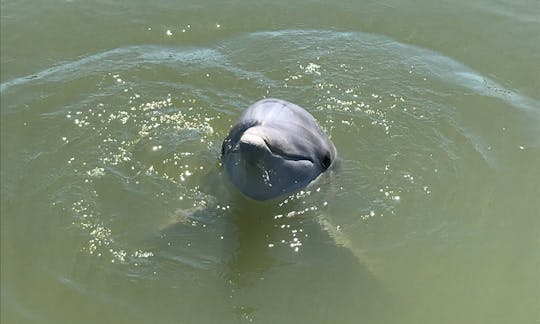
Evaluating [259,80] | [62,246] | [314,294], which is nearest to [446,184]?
[314,294]

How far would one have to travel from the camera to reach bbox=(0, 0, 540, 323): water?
22.1 feet

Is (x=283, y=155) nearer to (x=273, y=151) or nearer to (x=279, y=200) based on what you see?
(x=273, y=151)

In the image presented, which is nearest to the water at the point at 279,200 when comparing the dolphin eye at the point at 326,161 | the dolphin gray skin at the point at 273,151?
the dolphin eye at the point at 326,161

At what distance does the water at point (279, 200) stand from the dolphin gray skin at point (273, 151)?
35cm

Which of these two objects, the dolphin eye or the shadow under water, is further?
the dolphin eye

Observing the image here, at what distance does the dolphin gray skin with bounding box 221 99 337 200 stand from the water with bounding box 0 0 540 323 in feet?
1.16

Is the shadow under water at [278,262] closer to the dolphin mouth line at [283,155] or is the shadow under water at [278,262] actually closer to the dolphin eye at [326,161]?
the dolphin eye at [326,161]

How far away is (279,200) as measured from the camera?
7633mm

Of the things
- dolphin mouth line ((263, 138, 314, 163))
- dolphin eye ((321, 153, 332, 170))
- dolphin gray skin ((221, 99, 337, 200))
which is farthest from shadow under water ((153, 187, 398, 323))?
dolphin mouth line ((263, 138, 314, 163))

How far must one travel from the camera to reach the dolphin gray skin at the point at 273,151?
6.73m

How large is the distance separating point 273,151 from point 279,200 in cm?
99

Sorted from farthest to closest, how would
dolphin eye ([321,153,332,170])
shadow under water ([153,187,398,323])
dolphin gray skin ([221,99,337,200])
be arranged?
dolphin eye ([321,153,332,170])
dolphin gray skin ([221,99,337,200])
shadow under water ([153,187,398,323])

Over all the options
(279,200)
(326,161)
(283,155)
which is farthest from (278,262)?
(326,161)

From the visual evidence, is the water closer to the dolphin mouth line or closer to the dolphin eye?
the dolphin eye
